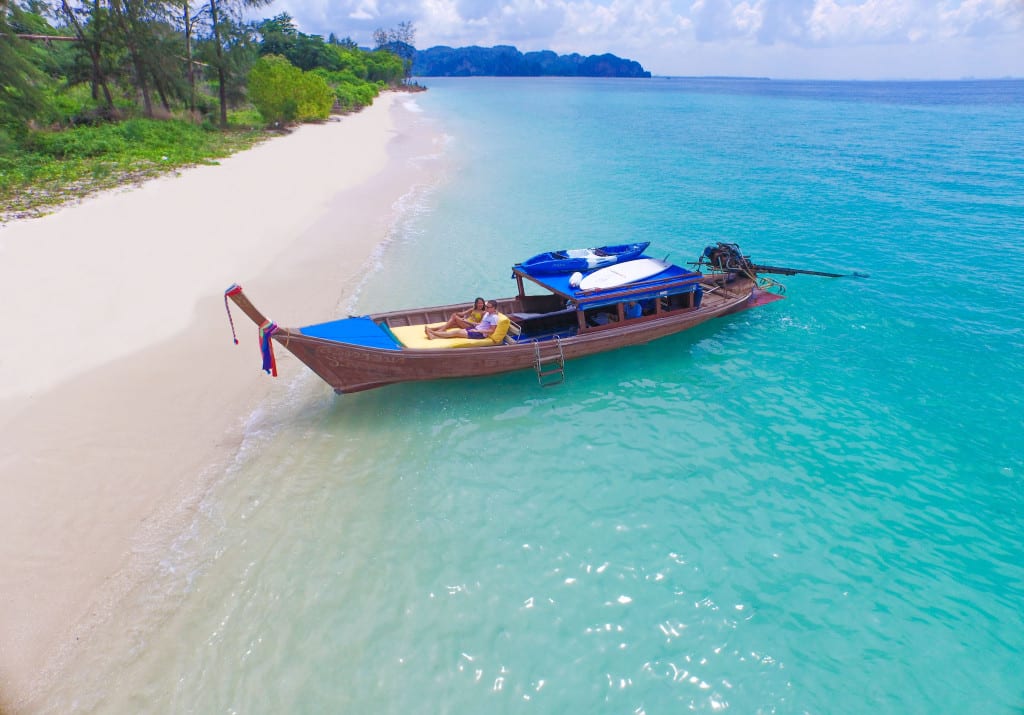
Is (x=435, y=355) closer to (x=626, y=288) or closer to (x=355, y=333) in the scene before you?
(x=355, y=333)

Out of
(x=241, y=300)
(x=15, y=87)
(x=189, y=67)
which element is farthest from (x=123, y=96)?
(x=241, y=300)

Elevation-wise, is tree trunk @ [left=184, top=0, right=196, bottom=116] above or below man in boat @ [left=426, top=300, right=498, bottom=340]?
above

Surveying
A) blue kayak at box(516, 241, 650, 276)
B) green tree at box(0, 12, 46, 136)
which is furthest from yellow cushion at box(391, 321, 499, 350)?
green tree at box(0, 12, 46, 136)

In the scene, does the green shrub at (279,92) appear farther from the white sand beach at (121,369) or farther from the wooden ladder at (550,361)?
the wooden ladder at (550,361)

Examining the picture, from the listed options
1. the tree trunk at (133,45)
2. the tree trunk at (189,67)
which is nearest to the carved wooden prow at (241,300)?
the tree trunk at (133,45)

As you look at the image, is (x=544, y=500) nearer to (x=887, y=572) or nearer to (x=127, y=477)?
(x=887, y=572)

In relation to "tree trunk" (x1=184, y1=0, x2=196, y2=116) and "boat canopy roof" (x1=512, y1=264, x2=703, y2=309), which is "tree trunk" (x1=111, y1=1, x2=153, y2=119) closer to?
"tree trunk" (x1=184, y1=0, x2=196, y2=116)
